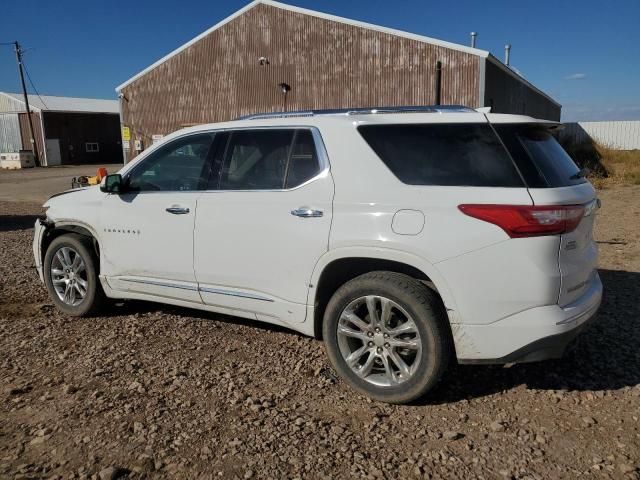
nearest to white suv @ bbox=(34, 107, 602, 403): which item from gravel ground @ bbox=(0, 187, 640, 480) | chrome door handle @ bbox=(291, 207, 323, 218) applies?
chrome door handle @ bbox=(291, 207, 323, 218)

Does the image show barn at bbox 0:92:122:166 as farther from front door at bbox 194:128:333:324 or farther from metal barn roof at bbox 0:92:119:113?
front door at bbox 194:128:333:324

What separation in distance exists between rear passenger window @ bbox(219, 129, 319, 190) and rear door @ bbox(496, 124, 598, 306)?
1324 millimetres

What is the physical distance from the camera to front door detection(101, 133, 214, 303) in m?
4.29

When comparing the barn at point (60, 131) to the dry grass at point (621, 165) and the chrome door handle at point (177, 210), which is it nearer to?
the dry grass at point (621, 165)

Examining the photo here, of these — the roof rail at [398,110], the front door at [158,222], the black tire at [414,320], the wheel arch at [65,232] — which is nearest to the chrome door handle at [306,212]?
the black tire at [414,320]

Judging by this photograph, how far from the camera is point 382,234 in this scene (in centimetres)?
333

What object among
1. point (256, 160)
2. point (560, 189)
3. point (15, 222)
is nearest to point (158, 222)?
point (256, 160)

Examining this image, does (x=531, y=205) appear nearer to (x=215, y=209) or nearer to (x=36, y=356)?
(x=215, y=209)

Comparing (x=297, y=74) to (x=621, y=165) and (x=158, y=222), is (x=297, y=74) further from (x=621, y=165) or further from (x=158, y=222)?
(x=158, y=222)

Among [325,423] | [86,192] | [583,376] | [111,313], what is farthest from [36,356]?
[583,376]

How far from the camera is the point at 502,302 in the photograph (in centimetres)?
305

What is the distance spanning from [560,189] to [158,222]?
2.98 metres

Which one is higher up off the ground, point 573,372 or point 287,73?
point 287,73

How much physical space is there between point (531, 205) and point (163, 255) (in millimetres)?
2825
